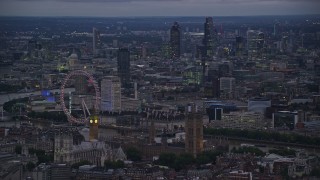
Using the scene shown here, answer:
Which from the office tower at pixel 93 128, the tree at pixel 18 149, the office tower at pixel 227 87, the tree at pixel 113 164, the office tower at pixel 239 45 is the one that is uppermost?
the office tower at pixel 239 45

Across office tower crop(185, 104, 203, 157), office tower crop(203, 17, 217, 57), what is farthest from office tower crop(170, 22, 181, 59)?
office tower crop(185, 104, 203, 157)

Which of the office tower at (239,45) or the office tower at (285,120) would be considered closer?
the office tower at (285,120)

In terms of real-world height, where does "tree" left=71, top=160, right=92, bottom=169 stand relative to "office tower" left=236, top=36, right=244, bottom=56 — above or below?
below

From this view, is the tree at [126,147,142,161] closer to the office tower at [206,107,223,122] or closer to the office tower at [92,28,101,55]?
the office tower at [206,107,223,122]

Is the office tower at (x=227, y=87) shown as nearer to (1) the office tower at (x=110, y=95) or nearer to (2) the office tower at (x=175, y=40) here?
(1) the office tower at (x=110, y=95)

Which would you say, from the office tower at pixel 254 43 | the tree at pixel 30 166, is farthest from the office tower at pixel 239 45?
the tree at pixel 30 166

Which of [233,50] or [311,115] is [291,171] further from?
[233,50]

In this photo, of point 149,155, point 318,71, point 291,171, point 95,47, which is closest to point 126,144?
point 149,155
